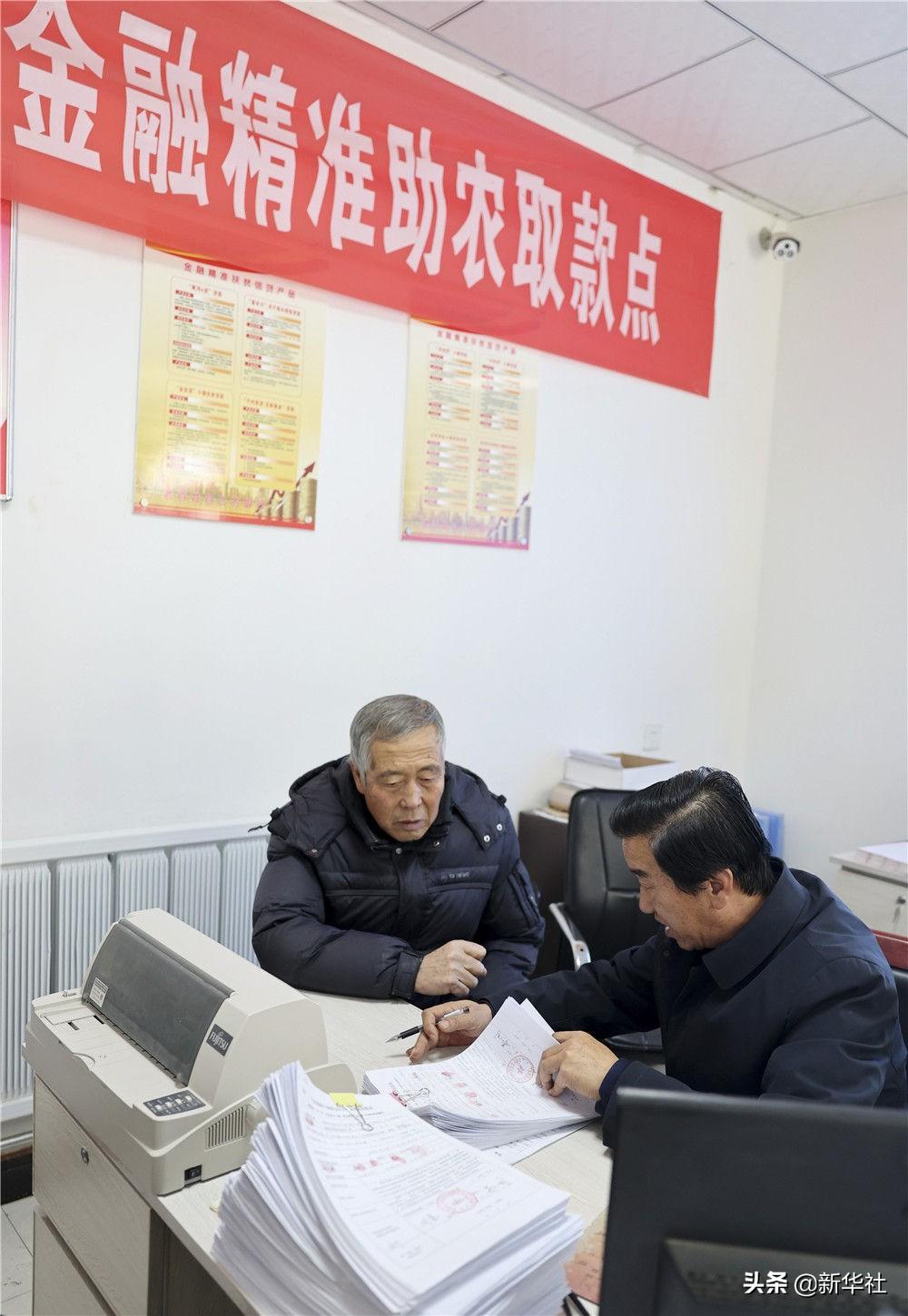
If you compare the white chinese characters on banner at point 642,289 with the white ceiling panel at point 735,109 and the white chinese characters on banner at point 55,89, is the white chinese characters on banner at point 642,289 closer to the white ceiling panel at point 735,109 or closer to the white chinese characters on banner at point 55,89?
the white ceiling panel at point 735,109

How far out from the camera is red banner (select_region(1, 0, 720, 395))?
6.89 feet

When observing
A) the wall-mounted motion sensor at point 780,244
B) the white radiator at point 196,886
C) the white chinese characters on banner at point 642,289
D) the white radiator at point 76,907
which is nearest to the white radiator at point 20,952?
the white radiator at point 76,907

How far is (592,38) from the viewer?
8.76 feet

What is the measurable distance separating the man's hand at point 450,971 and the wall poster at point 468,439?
1.40 m

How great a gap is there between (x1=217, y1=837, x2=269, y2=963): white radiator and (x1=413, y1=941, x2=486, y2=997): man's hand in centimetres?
93

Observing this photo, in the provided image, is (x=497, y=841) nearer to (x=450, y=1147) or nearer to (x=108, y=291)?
(x=450, y=1147)

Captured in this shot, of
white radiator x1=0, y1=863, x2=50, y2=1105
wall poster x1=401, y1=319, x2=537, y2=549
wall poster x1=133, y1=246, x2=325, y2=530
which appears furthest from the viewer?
wall poster x1=401, y1=319, x2=537, y2=549

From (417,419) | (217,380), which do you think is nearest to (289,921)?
(217,380)

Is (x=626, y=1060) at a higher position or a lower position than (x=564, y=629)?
lower

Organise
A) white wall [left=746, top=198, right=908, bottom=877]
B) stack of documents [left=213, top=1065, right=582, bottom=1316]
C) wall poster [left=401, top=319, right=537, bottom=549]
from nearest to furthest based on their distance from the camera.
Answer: stack of documents [left=213, top=1065, right=582, bottom=1316] → wall poster [left=401, top=319, right=537, bottom=549] → white wall [left=746, top=198, right=908, bottom=877]

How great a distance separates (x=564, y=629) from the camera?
132 inches

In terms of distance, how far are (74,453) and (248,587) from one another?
528 mm

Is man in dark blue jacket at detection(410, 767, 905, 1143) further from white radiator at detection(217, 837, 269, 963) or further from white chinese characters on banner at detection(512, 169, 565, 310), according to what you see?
white chinese characters on banner at detection(512, 169, 565, 310)

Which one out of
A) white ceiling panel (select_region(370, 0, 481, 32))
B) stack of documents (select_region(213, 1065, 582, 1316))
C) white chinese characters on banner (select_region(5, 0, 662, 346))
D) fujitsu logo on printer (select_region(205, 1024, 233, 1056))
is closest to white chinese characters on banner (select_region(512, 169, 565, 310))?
white chinese characters on banner (select_region(5, 0, 662, 346))
